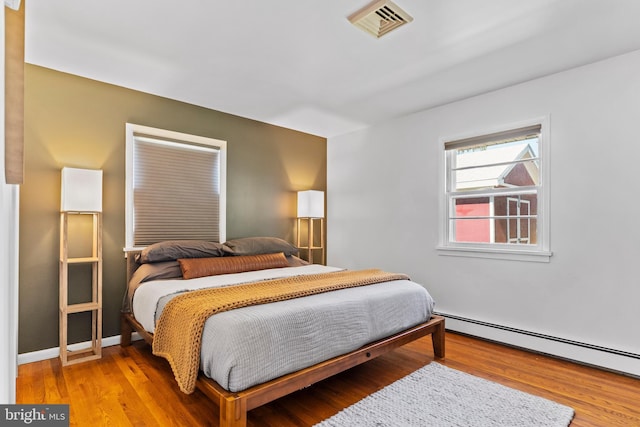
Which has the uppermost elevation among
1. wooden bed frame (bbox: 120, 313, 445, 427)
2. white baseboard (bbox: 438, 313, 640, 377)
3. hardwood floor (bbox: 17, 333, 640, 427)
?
wooden bed frame (bbox: 120, 313, 445, 427)

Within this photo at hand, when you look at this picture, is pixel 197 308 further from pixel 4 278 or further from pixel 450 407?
pixel 450 407

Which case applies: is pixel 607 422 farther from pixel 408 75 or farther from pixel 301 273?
pixel 408 75

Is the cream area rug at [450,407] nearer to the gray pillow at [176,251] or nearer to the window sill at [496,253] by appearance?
the window sill at [496,253]

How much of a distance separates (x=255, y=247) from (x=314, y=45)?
2057mm

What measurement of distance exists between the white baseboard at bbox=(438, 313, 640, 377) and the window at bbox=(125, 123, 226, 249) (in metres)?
2.83

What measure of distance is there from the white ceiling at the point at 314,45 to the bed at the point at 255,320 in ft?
5.36

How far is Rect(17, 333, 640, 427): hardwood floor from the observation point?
199 cm

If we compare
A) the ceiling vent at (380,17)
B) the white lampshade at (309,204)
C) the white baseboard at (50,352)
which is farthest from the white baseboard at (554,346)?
the white baseboard at (50,352)

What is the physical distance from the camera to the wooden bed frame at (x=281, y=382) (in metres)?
1.62

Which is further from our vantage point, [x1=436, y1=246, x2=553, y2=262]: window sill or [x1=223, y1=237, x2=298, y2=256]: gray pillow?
[x1=223, y1=237, x2=298, y2=256]: gray pillow

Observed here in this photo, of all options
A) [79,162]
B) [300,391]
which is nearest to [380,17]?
[300,391]

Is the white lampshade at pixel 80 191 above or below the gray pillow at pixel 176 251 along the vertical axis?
above

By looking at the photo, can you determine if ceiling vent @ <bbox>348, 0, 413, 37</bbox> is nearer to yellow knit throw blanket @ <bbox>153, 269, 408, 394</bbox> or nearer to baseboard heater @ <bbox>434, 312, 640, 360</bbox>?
yellow knit throw blanket @ <bbox>153, 269, 408, 394</bbox>

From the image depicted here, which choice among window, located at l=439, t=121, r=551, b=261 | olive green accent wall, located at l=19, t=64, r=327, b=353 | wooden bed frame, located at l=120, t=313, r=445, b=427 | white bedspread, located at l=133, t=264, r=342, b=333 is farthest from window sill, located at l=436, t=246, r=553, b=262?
olive green accent wall, located at l=19, t=64, r=327, b=353
